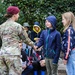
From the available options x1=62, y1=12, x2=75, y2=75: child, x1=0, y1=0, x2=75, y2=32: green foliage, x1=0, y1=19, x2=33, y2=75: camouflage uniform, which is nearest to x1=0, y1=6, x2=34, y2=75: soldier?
x1=0, y1=19, x2=33, y2=75: camouflage uniform

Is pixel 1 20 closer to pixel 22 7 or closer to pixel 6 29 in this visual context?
pixel 22 7

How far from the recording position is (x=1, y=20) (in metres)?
9.93

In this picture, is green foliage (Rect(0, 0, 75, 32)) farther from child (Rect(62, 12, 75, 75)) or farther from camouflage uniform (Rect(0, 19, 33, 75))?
camouflage uniform (Rect(0, 19, 33, 75))

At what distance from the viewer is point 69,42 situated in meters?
6.15

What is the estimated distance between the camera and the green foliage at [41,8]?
10.1 meters

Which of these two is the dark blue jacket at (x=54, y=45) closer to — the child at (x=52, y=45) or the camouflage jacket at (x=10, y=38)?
the child at (x=52, y=45)

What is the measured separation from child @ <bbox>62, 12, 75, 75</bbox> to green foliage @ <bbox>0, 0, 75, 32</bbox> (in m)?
3.70

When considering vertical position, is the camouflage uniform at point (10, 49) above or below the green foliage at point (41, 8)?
below

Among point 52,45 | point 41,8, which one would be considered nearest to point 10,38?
point 52,45

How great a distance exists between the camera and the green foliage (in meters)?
10.1

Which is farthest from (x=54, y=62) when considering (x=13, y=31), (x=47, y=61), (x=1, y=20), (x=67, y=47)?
(x=1, y=20)

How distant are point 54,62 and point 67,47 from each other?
2.41 feet

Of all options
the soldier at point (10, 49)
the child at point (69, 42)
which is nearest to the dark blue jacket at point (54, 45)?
the child at point (69, 42)

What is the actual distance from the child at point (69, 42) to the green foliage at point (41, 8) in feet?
12.1
